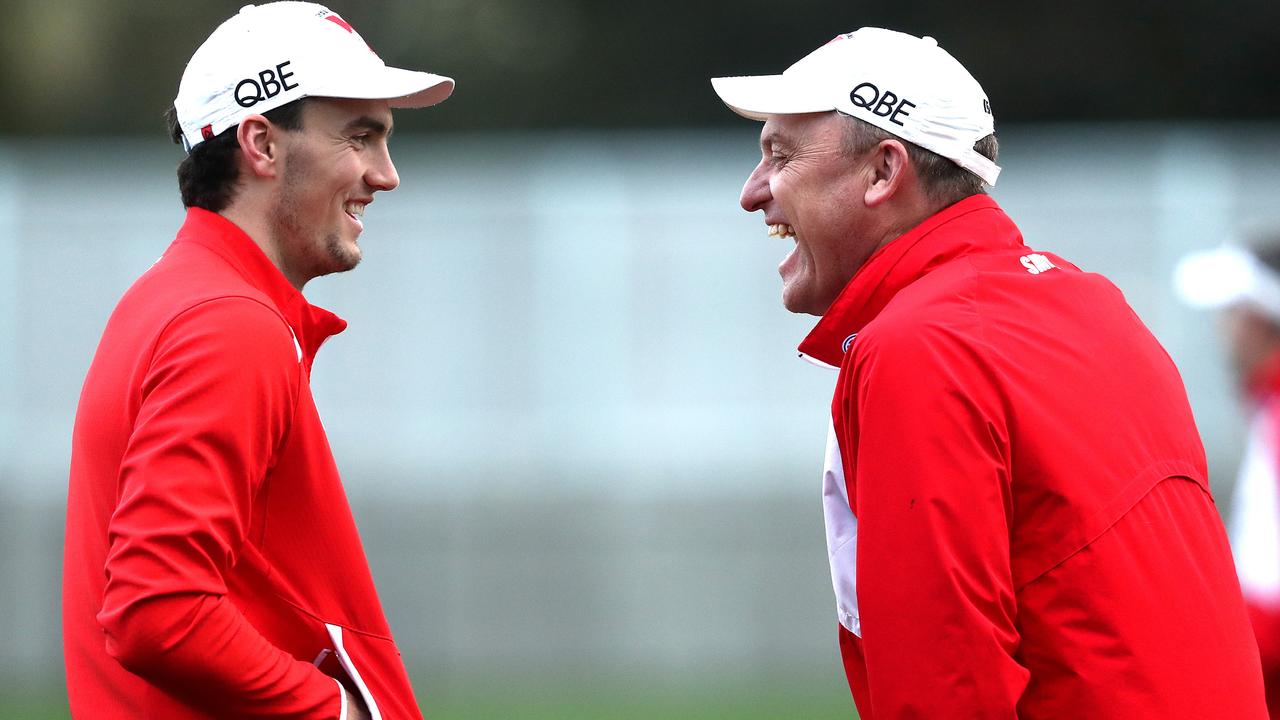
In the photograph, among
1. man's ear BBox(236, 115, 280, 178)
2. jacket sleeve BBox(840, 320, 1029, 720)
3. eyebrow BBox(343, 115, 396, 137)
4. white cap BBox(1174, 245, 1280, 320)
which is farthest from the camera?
white cap BBox(1174, 245, 1280, 320)

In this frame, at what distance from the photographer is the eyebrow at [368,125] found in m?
3.38

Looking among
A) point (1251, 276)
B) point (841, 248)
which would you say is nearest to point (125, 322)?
point (841, 248)

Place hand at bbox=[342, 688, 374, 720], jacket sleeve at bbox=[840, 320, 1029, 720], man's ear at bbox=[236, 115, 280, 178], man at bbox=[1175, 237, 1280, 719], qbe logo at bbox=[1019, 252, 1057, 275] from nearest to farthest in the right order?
jacket sleeve at bbox=[840, 320, 1029, 720]
hand at bbox=[342, 688, 374, 720]
qbe logo at bbox=[1019, 252, 1057, 275]
man's ear at bbox=[236, 115, 280, 178]
man at bbox=[1175, 237, 1280, 719]

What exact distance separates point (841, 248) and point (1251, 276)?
2122mm

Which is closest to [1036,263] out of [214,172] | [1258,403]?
[214,172]

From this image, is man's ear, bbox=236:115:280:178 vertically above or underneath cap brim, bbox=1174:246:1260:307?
above

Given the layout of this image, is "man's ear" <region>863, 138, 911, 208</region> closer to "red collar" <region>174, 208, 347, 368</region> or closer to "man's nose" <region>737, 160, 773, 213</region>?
"man's nose" <region>737, 160, 773, 213</region>

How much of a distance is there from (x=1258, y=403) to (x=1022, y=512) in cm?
229

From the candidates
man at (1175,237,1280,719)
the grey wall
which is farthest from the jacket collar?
the grey wall

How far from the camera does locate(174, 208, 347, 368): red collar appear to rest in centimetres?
312

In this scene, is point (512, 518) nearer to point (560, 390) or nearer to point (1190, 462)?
point (560, 390)

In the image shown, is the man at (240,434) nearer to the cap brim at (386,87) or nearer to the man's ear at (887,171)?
the cap brim at (386,87)

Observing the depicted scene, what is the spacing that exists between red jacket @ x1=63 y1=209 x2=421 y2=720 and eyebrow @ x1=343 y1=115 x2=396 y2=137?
14.1 inches

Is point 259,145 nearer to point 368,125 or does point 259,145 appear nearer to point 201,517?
point 368,125
